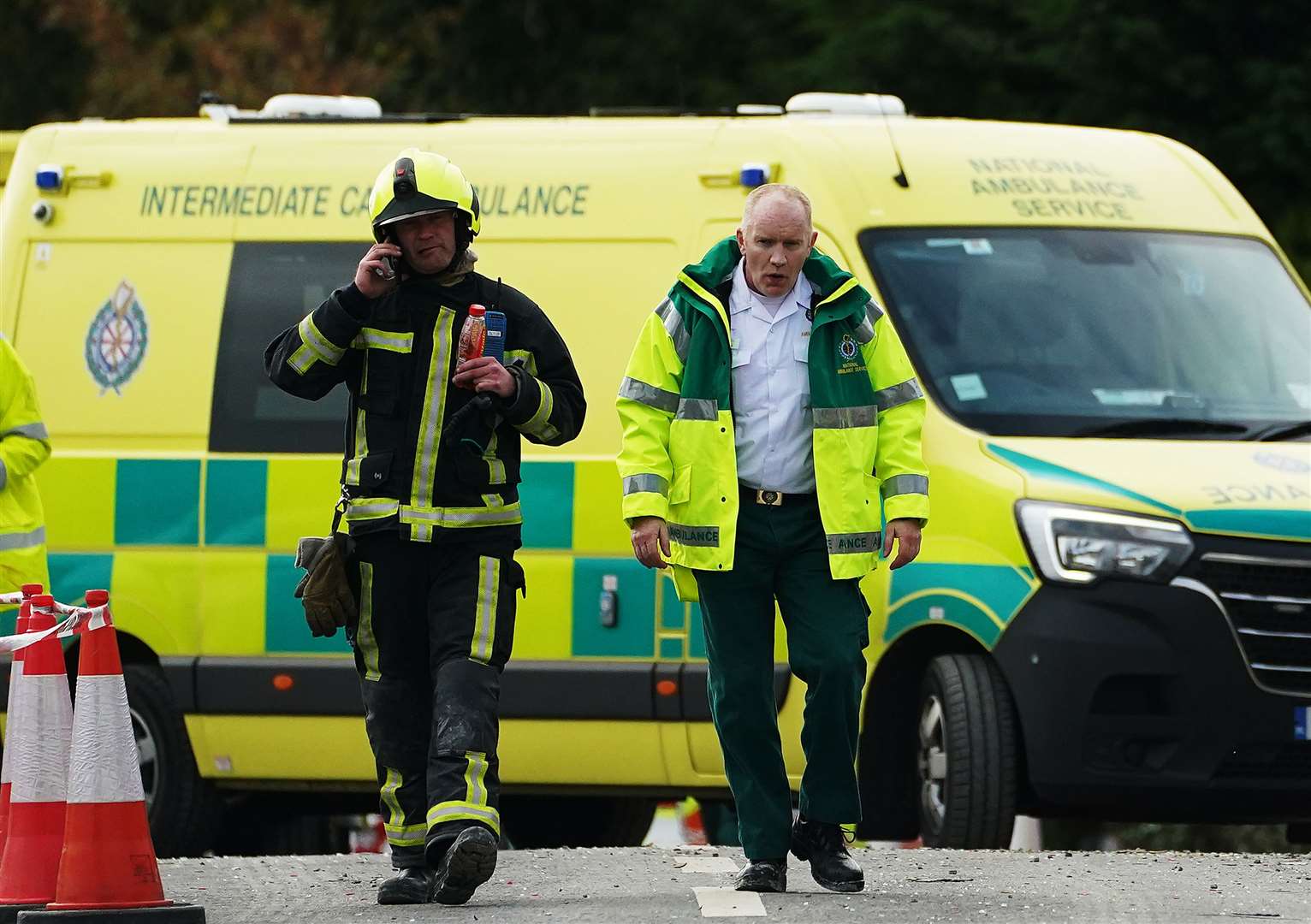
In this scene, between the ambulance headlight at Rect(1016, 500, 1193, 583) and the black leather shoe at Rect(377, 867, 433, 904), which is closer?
the black leather shoe at Rect(377, 867, 433, 904)

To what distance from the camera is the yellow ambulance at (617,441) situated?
7.98 m

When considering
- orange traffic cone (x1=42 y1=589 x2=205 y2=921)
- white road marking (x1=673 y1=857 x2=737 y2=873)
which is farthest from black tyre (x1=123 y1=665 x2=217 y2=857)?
orange traffic cone (x1=42 y1=589 x2=205 y2=921)

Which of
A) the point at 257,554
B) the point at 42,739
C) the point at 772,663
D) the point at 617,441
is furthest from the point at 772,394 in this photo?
the point at 257,554

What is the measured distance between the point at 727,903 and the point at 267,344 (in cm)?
316

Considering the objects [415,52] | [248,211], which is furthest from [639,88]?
[248,211]

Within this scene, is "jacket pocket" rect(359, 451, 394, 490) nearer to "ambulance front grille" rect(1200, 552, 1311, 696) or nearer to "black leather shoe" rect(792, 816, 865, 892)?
"black leather shoe" rect(792, 816, 865, 892)

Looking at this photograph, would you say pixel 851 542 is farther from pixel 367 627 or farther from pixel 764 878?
pixel 367 627

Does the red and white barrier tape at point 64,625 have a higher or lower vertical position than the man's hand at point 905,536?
lower

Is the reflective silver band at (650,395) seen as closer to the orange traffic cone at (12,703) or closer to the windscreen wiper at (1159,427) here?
the orange traffic cone at (12,703)

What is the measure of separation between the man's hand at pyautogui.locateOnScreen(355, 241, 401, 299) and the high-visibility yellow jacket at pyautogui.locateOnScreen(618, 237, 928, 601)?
23.8 inches

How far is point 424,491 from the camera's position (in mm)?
6809

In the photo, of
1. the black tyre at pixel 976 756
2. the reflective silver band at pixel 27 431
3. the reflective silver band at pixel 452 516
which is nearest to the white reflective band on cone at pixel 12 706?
the reflective silver band at pixel 452 516

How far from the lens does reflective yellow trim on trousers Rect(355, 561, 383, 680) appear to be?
6.88 m

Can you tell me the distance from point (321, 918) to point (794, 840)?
114 cm
